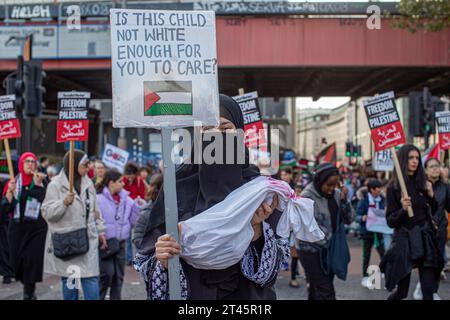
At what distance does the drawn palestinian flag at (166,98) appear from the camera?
3.12 m

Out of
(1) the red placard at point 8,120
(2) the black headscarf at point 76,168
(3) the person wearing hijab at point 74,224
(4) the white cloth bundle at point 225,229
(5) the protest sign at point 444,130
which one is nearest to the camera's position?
(4) the white cloth bundle at point 225,229

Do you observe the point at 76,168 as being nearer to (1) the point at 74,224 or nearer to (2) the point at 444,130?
(1) the point at 74,224

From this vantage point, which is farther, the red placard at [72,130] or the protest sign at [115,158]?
the protest sign at [115,158]

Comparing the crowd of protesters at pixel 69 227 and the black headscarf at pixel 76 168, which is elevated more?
the black headscarf at pixel 76 168

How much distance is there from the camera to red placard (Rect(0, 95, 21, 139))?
9.24 metres

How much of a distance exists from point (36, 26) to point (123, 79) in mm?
20782

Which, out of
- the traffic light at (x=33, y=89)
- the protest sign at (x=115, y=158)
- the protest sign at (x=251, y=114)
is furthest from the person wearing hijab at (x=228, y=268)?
the protest sign at (x=115, y=158)

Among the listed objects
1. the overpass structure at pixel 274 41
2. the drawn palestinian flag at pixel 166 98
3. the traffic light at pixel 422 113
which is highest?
the overpass structure at pixel 274 41

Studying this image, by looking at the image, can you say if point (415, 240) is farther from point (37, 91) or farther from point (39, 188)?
point (37, 91)

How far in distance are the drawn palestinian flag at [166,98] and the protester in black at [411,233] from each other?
4382 millimetres

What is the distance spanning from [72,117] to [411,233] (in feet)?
13.2

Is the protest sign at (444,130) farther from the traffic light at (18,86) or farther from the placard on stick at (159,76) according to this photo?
the placard on stick at (159,76)

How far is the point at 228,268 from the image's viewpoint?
11.1ft
